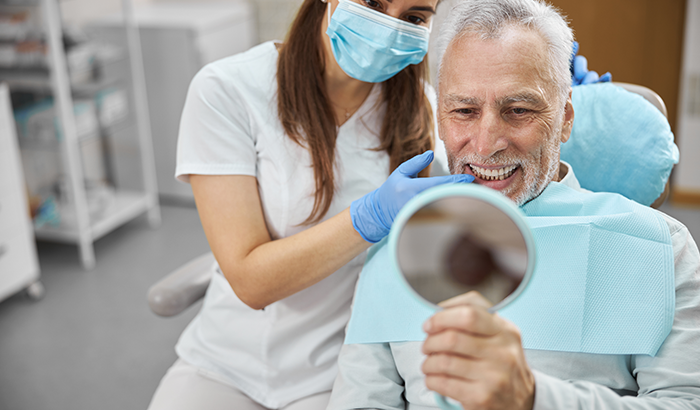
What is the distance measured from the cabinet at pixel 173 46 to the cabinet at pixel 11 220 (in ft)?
3.02

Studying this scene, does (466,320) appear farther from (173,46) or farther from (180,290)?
(173,46)

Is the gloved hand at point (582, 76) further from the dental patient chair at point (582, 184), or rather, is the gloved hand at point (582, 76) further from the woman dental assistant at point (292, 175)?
the woman dental assistant at point (292, 175)

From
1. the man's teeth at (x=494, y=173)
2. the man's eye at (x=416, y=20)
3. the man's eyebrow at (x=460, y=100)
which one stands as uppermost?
the man's eye at (x=416, y=20)

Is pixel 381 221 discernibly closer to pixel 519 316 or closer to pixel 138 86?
pixel 519 316

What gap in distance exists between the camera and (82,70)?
2.90 m

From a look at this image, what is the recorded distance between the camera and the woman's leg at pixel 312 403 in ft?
4.17

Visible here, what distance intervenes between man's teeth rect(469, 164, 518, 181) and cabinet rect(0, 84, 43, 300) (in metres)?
2.12

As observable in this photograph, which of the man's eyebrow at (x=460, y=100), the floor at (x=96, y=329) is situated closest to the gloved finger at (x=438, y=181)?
the man's eyebrow at (x=460, y=100)

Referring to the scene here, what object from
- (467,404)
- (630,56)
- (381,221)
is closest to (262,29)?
(630,56)

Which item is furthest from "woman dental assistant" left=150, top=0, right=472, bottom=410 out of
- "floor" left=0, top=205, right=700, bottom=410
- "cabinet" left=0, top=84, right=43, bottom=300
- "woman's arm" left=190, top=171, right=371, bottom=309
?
"cabinet" left=0, top=84, right=43, bottom=300

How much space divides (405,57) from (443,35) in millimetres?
159

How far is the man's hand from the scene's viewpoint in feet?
2.03

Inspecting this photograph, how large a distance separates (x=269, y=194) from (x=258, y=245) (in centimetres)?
12

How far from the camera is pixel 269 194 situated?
125 centimetres
